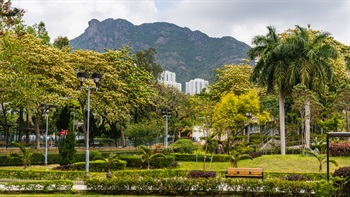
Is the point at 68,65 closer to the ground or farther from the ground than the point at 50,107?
farther from the ground

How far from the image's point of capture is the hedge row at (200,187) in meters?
13.1

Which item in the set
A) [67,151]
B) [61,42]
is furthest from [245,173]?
[61,42]

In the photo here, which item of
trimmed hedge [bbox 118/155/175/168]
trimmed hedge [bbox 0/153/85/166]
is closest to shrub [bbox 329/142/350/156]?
trimmed hedge [bbox 118/155/175/168]

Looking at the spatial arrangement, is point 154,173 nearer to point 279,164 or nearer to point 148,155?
point 148,155

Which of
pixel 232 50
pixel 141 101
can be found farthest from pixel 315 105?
pixel 232 50

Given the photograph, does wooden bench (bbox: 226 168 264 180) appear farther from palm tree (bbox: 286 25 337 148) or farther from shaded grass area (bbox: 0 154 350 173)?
palm tree (bbox: 286 25 337 148)

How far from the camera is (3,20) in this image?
18141 millimetres

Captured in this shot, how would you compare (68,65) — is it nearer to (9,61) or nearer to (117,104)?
(117,104)

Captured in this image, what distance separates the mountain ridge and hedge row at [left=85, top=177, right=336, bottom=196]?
344ft

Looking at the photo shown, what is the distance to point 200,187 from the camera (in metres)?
13.5

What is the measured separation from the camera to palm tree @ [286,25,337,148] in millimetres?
29219

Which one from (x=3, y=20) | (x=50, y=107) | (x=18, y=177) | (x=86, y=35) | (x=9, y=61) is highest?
(x=86, y=35)

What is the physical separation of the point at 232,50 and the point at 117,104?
120 m

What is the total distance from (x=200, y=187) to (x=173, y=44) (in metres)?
146
